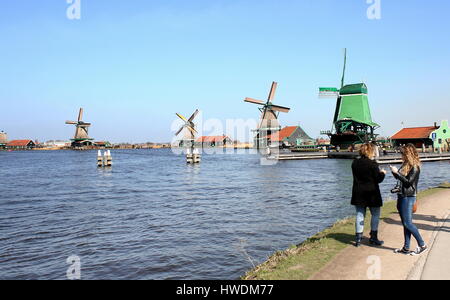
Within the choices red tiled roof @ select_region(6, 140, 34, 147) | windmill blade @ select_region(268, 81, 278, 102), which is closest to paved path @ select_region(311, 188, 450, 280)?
windmill blade @ select_region(268, 81, 278, 102)

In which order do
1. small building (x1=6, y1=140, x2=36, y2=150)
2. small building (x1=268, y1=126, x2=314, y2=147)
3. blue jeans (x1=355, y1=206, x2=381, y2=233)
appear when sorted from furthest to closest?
small building (x1=6, y1=140, x2=36, y2=150) < small building (x1=268, y1=126, x2=314, y2=147) < blue jeans (x1=355, y1=206, x2=381, y2=233)

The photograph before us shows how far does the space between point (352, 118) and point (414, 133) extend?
1336cm

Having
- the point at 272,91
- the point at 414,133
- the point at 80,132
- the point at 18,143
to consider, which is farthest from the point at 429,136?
the point at 18,143

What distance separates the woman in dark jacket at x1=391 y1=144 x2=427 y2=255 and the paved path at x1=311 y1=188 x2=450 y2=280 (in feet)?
0.82

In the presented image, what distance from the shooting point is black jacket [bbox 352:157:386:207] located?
259 inches

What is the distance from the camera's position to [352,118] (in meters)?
61.6

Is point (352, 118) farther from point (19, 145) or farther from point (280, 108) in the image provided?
point (19, 145)

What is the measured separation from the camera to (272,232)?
11781 millimetres

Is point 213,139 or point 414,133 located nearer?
point 414,133

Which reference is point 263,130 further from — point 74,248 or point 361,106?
point 74,248

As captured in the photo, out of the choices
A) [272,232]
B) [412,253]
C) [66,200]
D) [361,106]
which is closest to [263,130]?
[361,106]

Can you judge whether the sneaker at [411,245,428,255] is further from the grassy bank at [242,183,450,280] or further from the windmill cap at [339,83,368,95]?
the windmill cap at [339,83,368,95]

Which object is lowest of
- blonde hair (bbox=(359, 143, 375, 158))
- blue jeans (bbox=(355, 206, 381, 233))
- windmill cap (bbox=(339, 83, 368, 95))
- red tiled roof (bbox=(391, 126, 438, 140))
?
blue jeans (bbox=(355, 206, 381, 233))

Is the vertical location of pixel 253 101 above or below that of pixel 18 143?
above
